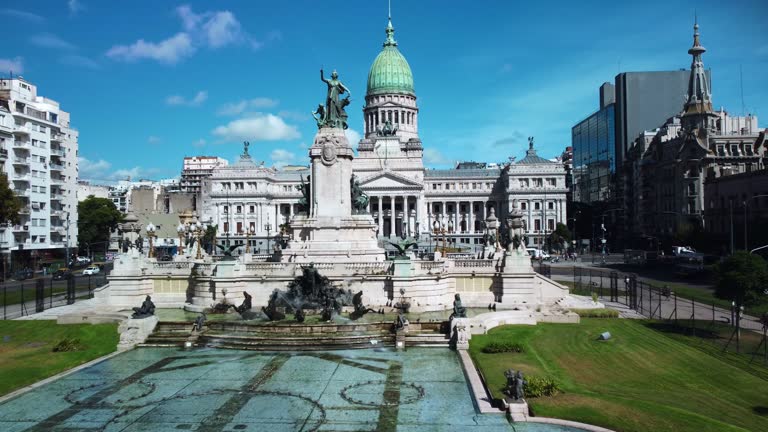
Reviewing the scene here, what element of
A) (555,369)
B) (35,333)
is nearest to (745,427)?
(555,369)

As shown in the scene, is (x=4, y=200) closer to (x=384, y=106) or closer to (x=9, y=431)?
(x=9, y=431)

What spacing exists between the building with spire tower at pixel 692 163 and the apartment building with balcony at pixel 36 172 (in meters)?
79.8

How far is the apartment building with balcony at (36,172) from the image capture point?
6950 centimetres

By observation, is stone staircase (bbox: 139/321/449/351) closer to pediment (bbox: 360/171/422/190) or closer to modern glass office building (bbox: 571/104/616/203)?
pediment (bbox: 360/171/422/190)

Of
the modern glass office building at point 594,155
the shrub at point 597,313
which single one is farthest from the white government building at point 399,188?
the shrub at point 597,313

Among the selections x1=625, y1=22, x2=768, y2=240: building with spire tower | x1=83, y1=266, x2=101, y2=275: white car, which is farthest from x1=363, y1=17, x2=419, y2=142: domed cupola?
x1=83, y1=266, x2=101, y2=275: white car

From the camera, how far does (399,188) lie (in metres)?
123

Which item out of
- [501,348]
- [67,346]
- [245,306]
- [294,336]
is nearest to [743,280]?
[501,348]

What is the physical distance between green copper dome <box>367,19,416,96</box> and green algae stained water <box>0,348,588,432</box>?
403ft

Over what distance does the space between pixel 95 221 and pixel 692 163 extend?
304 ft

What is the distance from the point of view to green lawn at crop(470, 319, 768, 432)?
16.7 metres

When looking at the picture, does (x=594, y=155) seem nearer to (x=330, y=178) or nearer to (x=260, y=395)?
(x=330, y=178)

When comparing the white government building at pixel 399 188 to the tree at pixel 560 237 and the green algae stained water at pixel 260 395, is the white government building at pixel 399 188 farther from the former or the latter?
the green algae stained water at pixel 260 395

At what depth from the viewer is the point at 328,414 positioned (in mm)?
17516
